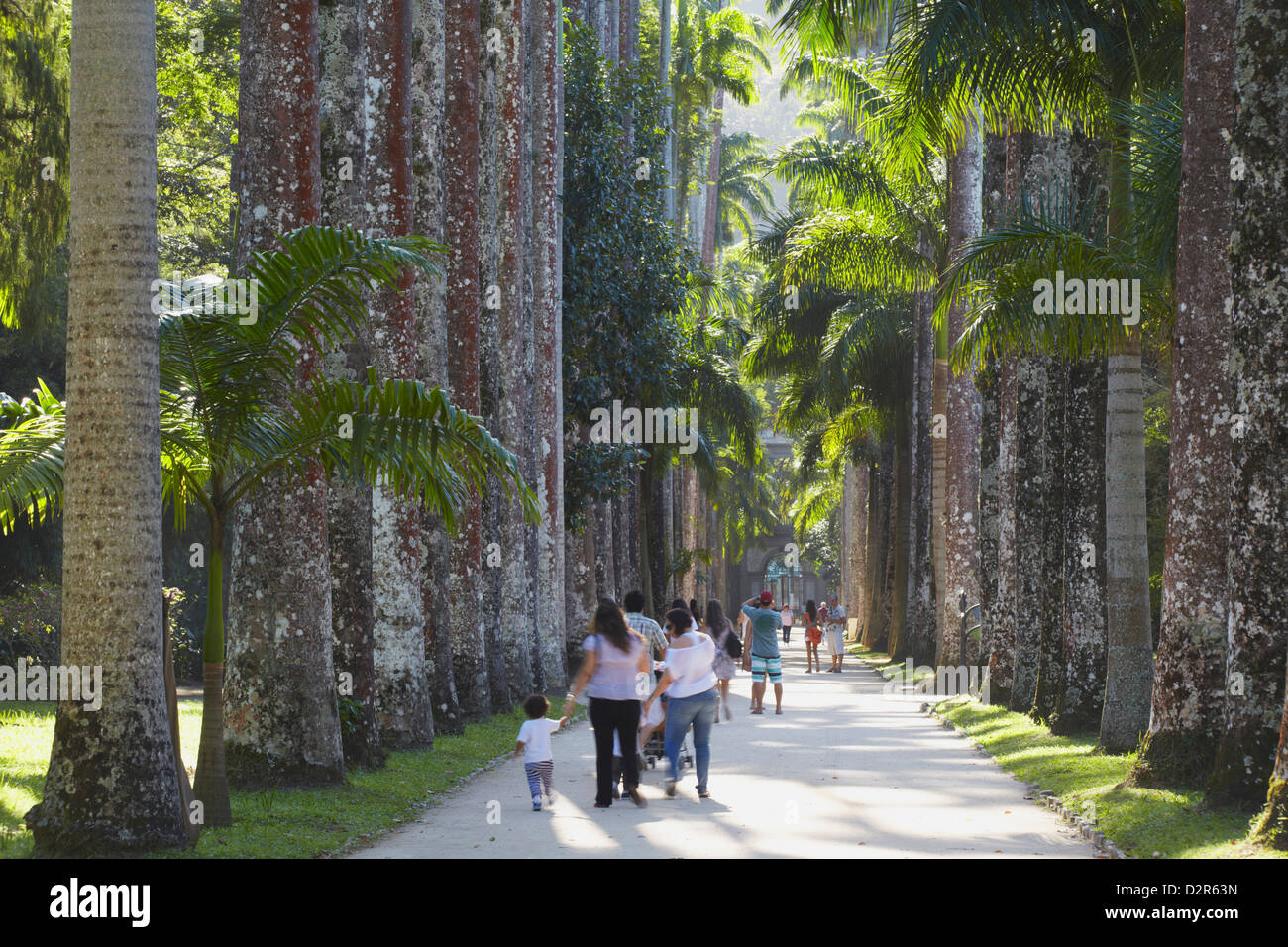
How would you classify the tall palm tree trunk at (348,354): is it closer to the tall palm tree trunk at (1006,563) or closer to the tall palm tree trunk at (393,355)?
the tall palm tree trunk at (393,355)

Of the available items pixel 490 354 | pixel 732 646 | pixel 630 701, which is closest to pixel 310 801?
pixel 630 701

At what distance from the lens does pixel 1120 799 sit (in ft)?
39.8

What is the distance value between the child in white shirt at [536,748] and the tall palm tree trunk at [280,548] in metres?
1.59

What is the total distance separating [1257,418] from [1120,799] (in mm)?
3318

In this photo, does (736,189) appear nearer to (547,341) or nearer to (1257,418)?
(547,341)

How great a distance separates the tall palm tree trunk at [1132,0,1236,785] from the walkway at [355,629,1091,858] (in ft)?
4.72

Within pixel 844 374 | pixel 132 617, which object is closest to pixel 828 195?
pixel 844 374

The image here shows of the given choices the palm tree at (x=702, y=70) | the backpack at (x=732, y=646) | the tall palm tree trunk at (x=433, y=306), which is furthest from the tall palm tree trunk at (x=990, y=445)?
the palm tree at (x=702, y=70)

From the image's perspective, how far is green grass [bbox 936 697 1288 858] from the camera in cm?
1000

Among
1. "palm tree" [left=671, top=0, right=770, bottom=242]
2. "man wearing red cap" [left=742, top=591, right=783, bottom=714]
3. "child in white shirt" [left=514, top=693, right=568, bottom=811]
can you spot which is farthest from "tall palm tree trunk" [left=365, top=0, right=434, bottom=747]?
"palm tree" [left=671, top=0, right=770, bottom=242]

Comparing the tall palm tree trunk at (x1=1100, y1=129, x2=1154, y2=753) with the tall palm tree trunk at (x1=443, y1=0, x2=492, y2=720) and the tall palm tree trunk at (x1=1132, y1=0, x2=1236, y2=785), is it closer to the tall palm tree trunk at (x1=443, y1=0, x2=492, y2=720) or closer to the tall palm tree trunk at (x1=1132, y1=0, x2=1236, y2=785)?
the tall palm tree trunk at (x1=1132, y1=0, x2=1236, y2=785)

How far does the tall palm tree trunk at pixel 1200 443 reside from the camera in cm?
1255

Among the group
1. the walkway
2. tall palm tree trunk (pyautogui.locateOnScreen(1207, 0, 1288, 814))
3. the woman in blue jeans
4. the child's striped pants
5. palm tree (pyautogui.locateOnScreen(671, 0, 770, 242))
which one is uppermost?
palm tree (pyautogui.locateOnScreen(671, 0, 770, 242))

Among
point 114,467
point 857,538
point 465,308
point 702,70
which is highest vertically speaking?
point 702,70
